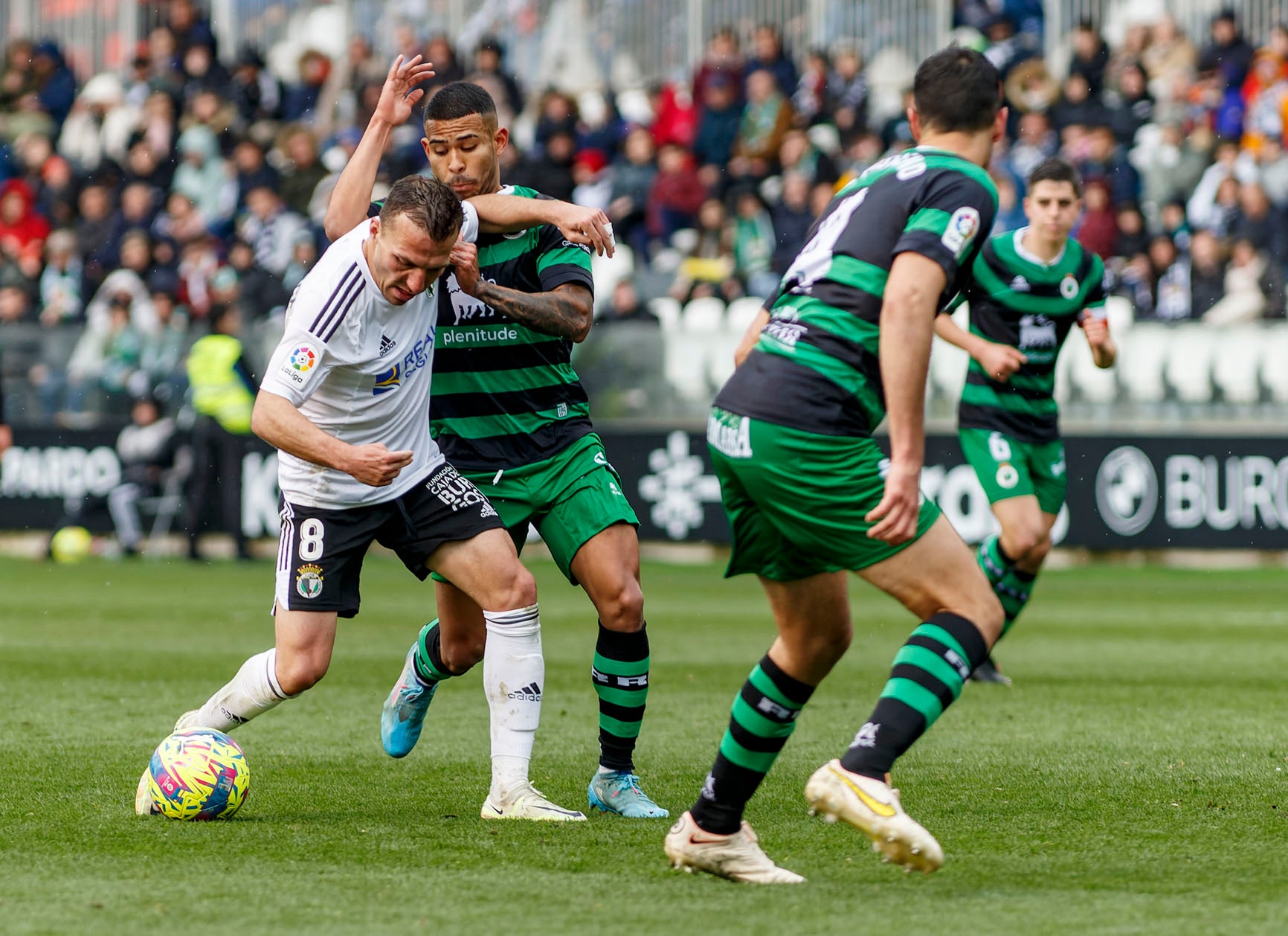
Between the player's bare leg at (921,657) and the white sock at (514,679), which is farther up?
the player's bare leg at (921,657)

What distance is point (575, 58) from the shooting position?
24.1 m

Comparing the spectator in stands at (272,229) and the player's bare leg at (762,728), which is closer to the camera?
the player's bare leg at (762,728)

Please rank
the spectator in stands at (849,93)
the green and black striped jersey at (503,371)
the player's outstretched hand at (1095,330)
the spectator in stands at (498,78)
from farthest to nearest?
the spectator in stands at (498,78) < the spectator in stands at (849,93) < the player's outstretched hand at (1095,330) < the green and black striped jersey at (503,371)

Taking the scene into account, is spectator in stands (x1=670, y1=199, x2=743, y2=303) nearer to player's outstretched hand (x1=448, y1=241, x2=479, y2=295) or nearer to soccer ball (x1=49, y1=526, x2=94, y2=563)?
soccer ball (x1=49, y1=526, x2=94, y2=563)

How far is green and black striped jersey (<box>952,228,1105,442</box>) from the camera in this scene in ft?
30.1

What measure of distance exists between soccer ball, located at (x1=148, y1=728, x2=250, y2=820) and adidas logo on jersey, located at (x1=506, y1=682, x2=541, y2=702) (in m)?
0.86

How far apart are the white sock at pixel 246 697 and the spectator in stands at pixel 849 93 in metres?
15.5

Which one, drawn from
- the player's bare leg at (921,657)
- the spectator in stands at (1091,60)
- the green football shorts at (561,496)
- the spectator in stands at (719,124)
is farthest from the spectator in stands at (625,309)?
the player's bare leg at (921,657)

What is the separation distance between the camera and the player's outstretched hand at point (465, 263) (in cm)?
568

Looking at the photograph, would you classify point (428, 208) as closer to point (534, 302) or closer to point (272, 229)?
point (534, 302)

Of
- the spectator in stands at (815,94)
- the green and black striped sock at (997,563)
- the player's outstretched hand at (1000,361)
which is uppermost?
the spectator in stands at (815,94)

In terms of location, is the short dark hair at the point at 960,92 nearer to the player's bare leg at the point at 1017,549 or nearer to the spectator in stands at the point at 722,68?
the player's bare leg at the point at 1017,549

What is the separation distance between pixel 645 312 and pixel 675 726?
11.0m

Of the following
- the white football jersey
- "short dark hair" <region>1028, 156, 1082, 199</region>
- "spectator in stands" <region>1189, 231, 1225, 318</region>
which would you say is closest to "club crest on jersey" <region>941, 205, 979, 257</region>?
the white football jersey
